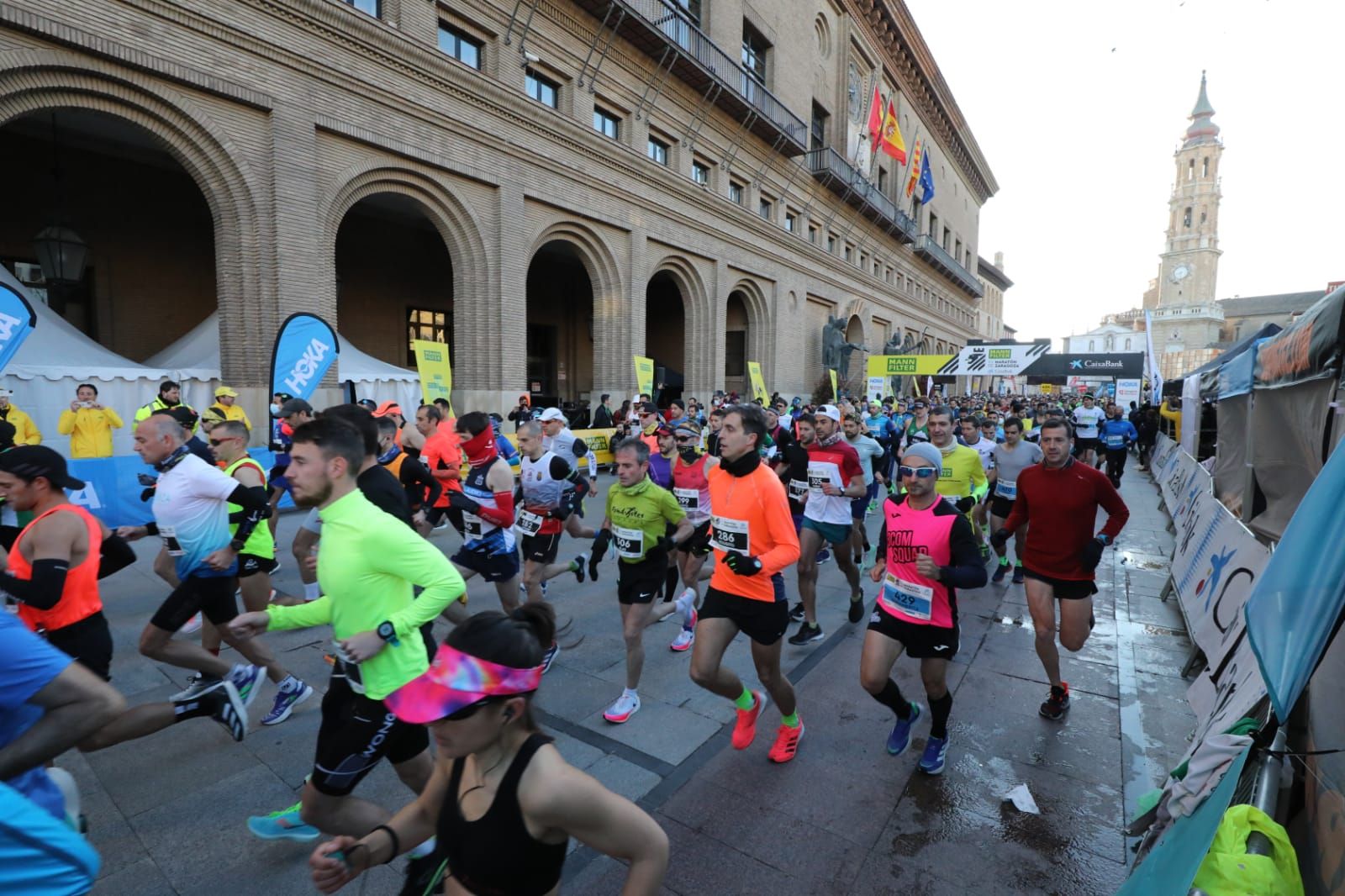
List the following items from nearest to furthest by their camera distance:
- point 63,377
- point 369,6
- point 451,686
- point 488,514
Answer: point 451,686
point 488,514
point 63,377
point 369,6

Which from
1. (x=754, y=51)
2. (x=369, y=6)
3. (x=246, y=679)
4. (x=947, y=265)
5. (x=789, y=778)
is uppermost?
(x=754, y=51)

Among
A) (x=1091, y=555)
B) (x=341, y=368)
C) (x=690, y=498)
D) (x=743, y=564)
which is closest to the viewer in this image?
(x=743, y=564)

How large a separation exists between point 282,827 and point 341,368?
37.7ft

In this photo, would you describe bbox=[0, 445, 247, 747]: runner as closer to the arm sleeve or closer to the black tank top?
the black tank top

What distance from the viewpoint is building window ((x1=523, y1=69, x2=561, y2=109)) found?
54.7 ft

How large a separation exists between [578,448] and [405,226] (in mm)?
16260

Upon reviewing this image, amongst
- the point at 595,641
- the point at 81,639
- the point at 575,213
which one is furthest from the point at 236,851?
the point at 575,213

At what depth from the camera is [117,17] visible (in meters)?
9.84

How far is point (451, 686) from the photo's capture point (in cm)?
152

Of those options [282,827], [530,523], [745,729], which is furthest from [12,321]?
[745,729]

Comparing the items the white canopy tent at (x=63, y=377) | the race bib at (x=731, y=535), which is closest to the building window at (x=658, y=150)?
the white canopy tent at (x=63, y=377)

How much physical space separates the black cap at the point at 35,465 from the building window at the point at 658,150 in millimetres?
19941

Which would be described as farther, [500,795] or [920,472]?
[920,472]

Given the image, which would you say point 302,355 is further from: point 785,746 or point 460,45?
point 785,746
